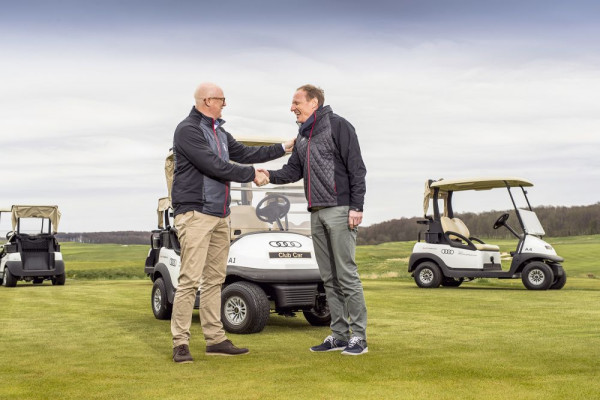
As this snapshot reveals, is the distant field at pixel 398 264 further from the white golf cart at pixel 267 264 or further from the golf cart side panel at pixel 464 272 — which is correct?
the white golf cart at pixel 267 264

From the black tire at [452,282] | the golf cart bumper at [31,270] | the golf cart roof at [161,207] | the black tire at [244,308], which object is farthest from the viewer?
the golf cart bumper at [31,270]

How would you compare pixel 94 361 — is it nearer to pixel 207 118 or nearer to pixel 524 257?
pixel 207 118

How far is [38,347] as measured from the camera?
20.0 feet

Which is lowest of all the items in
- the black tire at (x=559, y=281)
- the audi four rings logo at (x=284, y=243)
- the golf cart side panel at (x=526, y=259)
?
the black tire at (x=559, y=281)

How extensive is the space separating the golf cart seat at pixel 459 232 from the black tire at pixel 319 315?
26.5 feet

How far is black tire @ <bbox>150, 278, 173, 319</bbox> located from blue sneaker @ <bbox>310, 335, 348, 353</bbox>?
278 centimetres

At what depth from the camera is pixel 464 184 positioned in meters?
15.2

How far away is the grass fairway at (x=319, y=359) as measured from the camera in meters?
4.20

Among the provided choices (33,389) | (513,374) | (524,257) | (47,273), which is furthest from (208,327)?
(47,273)

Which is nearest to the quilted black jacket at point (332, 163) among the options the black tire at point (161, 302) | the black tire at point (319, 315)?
the black tire at point (319, 315)

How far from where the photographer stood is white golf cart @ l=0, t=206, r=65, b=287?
18.7 metres

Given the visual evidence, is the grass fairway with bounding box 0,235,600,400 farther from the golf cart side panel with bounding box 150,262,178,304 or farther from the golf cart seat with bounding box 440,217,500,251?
the golf cart seat with bounding box 440,217,500,251

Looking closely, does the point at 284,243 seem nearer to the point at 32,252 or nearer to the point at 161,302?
the point at 161,302

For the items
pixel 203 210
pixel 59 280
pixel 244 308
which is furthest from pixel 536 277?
pixel 59 280
